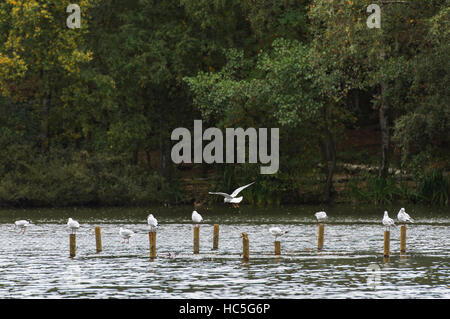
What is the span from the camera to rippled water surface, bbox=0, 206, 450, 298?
2959 cm

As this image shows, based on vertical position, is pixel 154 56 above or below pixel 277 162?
above

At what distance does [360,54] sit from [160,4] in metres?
18.5

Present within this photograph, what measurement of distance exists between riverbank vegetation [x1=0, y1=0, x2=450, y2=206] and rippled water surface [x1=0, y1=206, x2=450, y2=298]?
7833 mm

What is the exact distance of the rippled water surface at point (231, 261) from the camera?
29.6m

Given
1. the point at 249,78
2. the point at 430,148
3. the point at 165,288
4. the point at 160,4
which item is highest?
the point at 160,4

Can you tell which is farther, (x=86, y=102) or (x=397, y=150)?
(x=86, y=102)

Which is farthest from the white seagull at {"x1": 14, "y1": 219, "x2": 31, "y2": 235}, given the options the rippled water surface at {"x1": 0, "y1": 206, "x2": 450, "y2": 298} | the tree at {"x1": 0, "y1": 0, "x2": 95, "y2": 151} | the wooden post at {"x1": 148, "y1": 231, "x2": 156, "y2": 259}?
the tree at {"x1": 0, "y1": 0, "x2": 95, "y2": 151}

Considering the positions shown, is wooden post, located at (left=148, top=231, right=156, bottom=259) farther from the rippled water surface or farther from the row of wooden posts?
the rippled water surface

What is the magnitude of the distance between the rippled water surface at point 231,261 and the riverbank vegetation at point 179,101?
783 cm

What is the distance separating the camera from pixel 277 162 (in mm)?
64875

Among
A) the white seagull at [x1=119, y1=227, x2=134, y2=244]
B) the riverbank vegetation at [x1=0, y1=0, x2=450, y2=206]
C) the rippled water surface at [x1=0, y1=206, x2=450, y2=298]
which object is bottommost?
the rippled water surface at [x1=0, y1=206, x2=450, y2=298]
